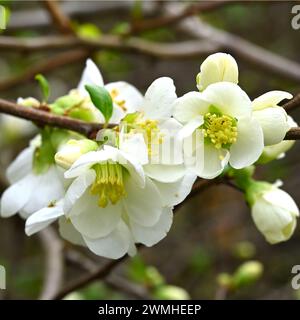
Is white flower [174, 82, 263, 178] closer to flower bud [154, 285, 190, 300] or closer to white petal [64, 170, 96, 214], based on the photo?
white petal [64, 170, 96, 214]

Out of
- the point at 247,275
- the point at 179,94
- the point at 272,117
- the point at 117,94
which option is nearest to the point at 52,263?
the point at 247,275

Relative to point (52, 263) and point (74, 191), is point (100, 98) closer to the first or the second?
point (74, 191)

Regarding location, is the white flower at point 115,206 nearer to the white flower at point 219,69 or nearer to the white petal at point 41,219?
the white petal at point 41,219

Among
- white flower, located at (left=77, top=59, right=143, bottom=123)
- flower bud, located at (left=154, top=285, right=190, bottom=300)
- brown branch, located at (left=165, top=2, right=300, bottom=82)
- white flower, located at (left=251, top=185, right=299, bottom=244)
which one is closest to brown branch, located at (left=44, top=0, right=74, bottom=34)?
brown branch, located at (left=165, top=2, right=300, bottom=82)

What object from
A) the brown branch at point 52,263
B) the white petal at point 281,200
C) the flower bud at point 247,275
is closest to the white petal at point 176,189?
the white petal at point 281,200

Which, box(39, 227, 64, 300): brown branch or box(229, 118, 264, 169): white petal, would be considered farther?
box(39, 227, 64, 300): brown branch
